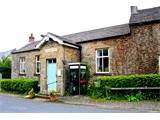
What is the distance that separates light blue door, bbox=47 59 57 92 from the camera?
24.5 m

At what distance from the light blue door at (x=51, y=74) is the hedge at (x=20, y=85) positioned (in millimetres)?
2040

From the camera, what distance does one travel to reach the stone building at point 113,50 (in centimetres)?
2108

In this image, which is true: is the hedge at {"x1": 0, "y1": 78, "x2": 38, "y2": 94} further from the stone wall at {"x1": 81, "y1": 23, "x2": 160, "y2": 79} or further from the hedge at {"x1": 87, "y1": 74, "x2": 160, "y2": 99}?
the hedge at {"x1": 87, "y1": 74, "x2": 160, "y2": 99}

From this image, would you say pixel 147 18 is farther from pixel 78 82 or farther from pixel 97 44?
pixel 78 82

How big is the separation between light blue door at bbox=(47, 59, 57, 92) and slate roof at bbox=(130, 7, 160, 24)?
7.24 meters

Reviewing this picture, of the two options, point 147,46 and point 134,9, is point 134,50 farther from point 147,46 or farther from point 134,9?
point 134,9

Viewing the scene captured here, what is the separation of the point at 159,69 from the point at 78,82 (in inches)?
239

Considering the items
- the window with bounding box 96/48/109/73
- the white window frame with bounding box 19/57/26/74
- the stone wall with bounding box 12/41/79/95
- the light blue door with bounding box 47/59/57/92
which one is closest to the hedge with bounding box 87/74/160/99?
the window with bounding box 96/48/109/73

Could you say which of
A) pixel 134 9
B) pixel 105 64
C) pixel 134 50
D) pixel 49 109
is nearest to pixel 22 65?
pixel 105 64

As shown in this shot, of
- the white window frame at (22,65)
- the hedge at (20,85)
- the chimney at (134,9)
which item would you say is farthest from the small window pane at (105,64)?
the white window frame at (22,65)

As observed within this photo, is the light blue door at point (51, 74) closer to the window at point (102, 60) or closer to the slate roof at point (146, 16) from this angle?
the window at point (102, 60)

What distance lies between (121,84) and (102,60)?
4.13 m

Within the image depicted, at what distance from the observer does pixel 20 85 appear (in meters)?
27.2

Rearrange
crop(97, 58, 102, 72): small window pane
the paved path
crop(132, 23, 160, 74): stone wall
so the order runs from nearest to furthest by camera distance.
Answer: the paved path, crop(132, 23, 160, 74): stone wall, crop(97, 58, 102, 72): small window pane
